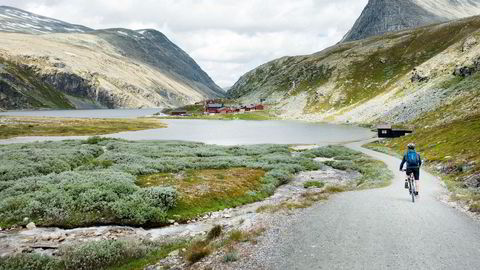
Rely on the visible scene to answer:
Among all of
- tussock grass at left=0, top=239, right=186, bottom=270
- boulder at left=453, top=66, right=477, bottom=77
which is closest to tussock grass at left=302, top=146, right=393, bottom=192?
tussock grass at left=0, top=239, right=186, bottom=270

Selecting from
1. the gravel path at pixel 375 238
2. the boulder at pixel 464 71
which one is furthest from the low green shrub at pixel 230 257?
the boulder at pixel 464 71

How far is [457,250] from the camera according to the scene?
1591 cm

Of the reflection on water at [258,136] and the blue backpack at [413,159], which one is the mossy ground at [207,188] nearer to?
the blue backpack at [413,159]

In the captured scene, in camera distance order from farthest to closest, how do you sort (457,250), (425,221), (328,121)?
(328,121) → (425,221) → (457,250)

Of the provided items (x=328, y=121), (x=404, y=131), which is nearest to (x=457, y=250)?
(x=404, y=131)

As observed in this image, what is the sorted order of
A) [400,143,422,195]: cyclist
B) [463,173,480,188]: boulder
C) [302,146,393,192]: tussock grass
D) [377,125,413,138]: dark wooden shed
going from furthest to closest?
[377,125,413,138]: dark wooden shed → [302,146,393,192]: tussock grass → [463,173,480,188]: boulder → [400,143,422,195]: cyclist

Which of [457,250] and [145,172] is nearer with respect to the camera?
[457,250]

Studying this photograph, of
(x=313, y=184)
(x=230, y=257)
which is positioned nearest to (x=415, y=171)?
(x=313, y=184)

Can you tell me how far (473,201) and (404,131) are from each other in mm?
66915

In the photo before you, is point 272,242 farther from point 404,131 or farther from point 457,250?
point 404,131

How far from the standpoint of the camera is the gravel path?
588 inches

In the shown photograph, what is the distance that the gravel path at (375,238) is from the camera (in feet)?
49.0

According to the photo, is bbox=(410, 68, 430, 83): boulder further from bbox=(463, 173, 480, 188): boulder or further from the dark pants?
the dark pants

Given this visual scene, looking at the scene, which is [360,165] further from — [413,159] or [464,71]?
[464,71]
